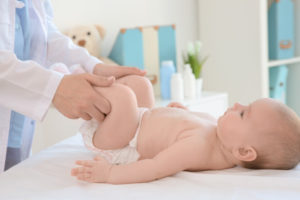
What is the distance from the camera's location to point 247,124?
1.02m

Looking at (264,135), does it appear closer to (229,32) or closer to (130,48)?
(130,48)

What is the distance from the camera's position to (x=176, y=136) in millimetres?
1092

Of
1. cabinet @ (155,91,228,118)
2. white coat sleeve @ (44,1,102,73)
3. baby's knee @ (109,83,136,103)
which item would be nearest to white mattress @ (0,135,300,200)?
baby's knee @ (109,83,136,103)

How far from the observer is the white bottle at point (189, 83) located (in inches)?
91.0

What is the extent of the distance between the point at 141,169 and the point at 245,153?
0.30 meters

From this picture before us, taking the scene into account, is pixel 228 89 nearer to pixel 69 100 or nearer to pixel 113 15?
pixel 113 15

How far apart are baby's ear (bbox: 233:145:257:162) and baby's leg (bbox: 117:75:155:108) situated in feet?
1.23

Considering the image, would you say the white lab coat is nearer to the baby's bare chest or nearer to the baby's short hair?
the baby's bare chest

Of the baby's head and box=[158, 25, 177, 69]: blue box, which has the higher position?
box=[158, 25, 177, 69]: blue box

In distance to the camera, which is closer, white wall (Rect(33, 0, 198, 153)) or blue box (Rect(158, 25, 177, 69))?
white wall (Rect(33, 0, 198, 153))

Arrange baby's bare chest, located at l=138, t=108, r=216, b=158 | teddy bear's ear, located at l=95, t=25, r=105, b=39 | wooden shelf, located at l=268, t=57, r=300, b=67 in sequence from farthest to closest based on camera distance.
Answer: wooden shelf, located at l=268, t=57, r=300, b=67 → teddy bear's ear, located at l=95, t=25, r=105, b=39 → baby's bare chest, located at l=138, t=108, r=216, b=158

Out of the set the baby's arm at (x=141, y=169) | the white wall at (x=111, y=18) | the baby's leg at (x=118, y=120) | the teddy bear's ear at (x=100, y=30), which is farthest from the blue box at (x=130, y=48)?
the baby's arm at (x=141, y=169)

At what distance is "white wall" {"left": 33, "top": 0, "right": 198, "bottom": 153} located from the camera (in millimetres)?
1970

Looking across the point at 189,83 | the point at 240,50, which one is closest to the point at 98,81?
the point at 189,83
